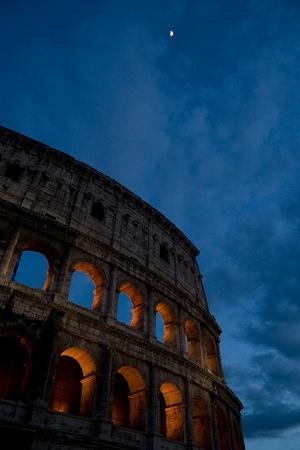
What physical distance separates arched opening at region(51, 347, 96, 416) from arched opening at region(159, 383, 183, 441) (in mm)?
3735

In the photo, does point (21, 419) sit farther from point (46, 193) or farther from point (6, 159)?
point (6, 159)

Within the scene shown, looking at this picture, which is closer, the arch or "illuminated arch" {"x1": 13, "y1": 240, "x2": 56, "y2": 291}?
the arch

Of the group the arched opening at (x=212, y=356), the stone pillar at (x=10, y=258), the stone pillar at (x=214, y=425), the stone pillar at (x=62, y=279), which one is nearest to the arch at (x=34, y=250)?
the stone pillar at (x=10, y=258)

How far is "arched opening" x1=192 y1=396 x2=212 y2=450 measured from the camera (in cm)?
1593

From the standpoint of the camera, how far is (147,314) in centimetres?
1666

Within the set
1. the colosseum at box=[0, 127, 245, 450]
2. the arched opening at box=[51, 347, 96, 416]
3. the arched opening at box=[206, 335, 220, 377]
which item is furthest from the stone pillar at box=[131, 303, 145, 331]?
the arched opening at box=[206, 335, 220, 377]

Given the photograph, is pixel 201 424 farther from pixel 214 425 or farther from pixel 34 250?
pixel 34 250

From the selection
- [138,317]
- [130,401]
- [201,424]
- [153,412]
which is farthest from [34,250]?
[201,424]

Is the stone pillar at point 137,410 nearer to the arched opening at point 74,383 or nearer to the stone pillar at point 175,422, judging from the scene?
the stone pillar at point 175,422

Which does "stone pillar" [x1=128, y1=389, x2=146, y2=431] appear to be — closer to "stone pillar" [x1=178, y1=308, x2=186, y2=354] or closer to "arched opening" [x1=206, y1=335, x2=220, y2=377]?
"stone pillar" [x1=178, y1=308, x2=186, y2=354]

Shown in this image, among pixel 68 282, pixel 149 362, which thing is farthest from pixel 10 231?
pixel 149 362

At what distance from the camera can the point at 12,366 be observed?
40.6 ft

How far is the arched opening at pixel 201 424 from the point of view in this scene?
1593 centimetres

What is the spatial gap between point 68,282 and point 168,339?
6503 mm
